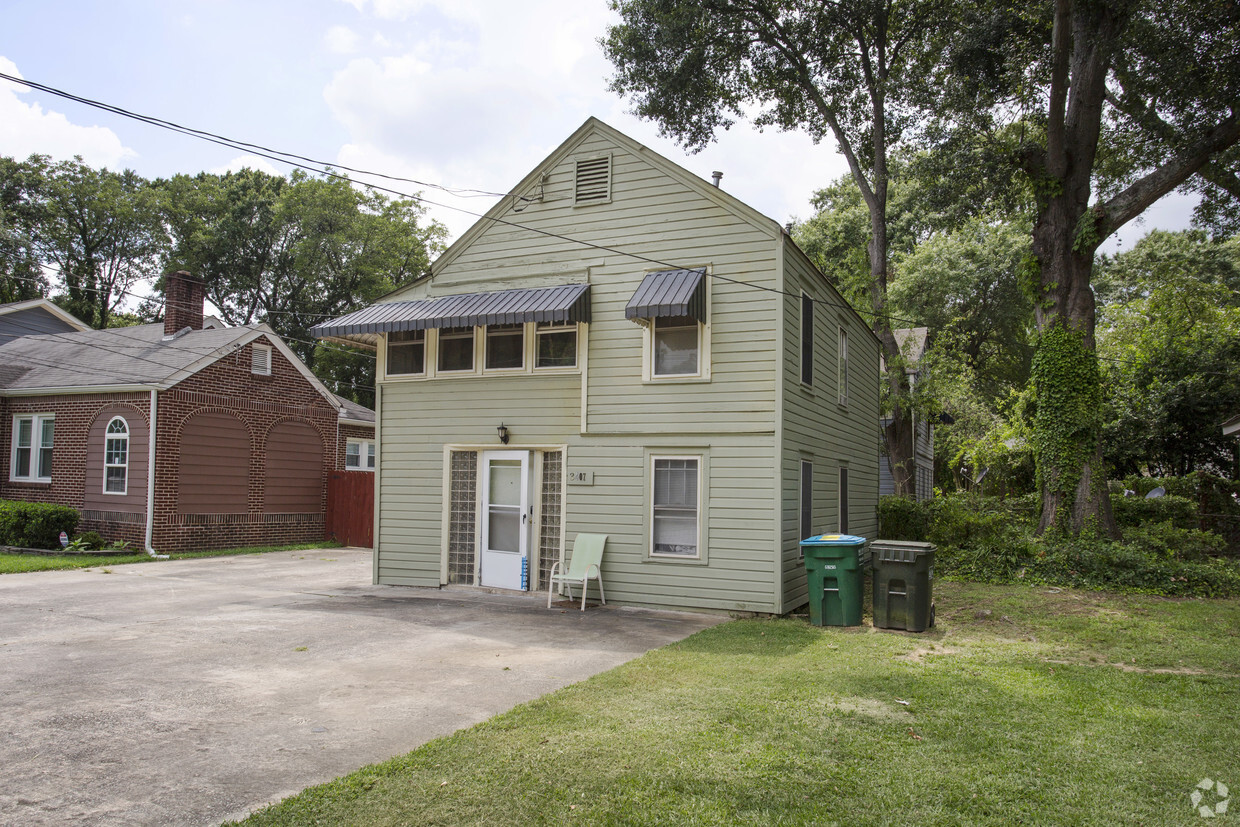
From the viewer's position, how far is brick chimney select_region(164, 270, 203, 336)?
20.8 m

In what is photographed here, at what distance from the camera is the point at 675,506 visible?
420 inches

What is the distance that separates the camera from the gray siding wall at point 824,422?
10.6 m

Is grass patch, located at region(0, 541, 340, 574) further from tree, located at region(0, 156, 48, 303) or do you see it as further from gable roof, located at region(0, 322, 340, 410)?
tree, located at region(0, 156, 48, 303)

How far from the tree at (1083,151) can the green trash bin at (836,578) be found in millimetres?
7204

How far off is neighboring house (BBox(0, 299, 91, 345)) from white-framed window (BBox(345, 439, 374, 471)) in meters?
9.81

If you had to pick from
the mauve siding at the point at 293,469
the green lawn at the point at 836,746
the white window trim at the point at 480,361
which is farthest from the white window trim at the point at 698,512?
the mauve siding at the point at 293,469

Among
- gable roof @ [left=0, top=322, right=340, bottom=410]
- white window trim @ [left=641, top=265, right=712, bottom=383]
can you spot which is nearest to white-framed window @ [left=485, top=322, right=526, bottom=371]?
white window trim @ [left=641, top=265, right=712, bottom=383]

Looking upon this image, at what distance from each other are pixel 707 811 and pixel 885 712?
2292 mm

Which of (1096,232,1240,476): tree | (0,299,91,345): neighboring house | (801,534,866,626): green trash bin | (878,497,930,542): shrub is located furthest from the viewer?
(0,299,91,345): neighboring house

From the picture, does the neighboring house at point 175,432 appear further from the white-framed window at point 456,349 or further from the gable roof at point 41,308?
the white-framed window at point 456,349

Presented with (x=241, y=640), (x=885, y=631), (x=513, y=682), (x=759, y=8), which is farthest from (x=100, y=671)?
(x=759, y=8)

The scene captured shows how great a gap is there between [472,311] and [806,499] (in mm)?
5594

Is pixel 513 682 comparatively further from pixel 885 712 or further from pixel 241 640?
pixel 241 640

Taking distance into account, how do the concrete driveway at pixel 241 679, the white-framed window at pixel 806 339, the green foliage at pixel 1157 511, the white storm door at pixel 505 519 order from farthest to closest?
the green foliage at pixel 1157 511 < the white storm door at pixel 505 519 < the white-framed window at pixel 806 339 < the concrete driveway at pixel 241 679
